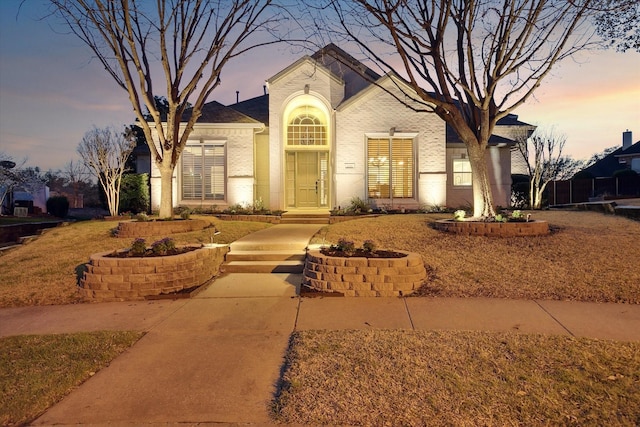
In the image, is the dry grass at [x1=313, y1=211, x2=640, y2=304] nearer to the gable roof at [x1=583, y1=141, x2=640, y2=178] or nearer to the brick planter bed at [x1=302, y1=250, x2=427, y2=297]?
the brick planter bed at [x1=302, y1=250, x2=427, y2=297]

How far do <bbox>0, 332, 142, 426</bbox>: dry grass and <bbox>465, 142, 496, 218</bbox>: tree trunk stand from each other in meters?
8.67

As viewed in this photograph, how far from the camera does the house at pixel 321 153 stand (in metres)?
17.4

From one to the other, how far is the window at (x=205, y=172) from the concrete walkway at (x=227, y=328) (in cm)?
1024

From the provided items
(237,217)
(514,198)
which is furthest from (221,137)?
(514,198)

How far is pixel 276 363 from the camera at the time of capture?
446 cm

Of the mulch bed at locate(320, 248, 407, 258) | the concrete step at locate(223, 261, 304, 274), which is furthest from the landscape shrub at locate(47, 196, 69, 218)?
the mulch bed at locate(320, 248, 407, 258)

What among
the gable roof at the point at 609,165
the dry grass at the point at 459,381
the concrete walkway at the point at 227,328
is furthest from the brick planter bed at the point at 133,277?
the gable roof at the point at 609,165

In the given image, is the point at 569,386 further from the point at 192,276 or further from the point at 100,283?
the point at 100,283

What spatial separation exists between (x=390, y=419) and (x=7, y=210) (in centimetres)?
2879

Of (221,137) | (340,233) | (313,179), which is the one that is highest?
(221,137)

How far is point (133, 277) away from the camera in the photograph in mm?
7336

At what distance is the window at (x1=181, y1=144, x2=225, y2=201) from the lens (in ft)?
59.5

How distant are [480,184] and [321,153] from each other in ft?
Answer: 26.6

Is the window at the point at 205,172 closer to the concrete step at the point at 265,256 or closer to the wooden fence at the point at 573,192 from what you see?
the concrete step at the point at 265,256
